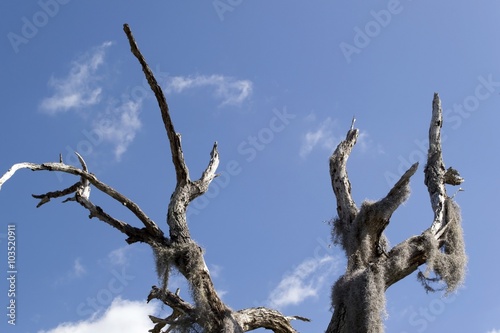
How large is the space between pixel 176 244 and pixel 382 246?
2.59 m

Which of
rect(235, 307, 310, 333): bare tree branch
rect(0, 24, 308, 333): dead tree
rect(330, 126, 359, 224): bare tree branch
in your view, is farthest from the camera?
rect(330, 126, 359, 224): bare tree branch

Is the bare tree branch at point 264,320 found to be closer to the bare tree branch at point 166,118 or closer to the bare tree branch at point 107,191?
the bare tree branch at point 107,191

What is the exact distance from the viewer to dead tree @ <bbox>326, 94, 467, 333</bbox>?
6926 mm

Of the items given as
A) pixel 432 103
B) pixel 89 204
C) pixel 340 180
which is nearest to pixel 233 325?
pixel 89 204

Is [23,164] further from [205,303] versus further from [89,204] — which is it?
[205,303]

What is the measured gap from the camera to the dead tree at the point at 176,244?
675 cm

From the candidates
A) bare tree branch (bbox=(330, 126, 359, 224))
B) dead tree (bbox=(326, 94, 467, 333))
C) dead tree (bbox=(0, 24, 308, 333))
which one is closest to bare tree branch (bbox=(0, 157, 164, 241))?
dead tree (bbox=(0, 24, 308, 333))

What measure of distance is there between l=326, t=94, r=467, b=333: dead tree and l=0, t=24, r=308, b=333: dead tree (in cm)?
116

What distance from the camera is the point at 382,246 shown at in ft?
25.8

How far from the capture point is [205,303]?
6.73m

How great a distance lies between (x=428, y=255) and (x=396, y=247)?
376mm

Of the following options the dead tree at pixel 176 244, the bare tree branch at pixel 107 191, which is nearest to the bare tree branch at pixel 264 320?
the dead tree at pixel 176 244

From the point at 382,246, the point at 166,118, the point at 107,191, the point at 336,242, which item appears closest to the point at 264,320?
the point at 336,242

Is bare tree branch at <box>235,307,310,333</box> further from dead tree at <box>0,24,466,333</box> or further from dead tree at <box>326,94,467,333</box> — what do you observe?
dead tree at <box>326,94,467,333</box>
